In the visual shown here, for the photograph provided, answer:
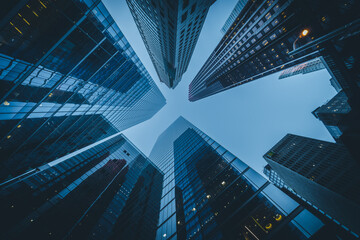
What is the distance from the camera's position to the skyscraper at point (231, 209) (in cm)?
1075

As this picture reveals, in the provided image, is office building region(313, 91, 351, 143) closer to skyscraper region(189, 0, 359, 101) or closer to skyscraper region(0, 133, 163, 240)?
skyscraper region(189, 0, 359, 101)

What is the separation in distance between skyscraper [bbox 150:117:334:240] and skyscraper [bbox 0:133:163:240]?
8.73 metres

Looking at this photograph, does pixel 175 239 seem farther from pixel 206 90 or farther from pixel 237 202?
pixel 206 90

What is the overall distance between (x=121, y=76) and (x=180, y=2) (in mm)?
18719

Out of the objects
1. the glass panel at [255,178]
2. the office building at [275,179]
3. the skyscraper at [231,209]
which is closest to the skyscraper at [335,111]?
the office building at [275,179]

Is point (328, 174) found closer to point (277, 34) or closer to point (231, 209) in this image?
point (277, 34)

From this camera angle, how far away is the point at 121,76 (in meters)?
31.8

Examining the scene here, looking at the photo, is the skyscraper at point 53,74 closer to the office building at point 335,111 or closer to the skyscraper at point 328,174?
the skyscraper at point 328,174

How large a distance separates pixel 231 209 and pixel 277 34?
183ft

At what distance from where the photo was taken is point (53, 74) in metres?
18.3

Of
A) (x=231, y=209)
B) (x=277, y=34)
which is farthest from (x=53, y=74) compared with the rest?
(x=277, y=34)

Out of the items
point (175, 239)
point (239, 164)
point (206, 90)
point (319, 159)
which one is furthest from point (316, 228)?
point (206, 90)

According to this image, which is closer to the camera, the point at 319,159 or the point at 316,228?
the point at 316,228

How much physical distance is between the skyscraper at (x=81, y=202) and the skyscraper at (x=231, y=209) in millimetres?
8726
